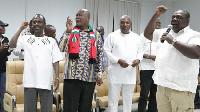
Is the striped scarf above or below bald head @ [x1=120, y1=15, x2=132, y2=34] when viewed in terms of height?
below

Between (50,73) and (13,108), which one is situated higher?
(50,73)

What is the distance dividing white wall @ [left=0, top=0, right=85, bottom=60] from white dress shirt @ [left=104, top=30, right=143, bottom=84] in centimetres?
322

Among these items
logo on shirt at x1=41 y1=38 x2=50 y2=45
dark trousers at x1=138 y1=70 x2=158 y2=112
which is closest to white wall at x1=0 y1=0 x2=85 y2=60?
dark trousers at x1=138 y1=70 x2=158 y2=112

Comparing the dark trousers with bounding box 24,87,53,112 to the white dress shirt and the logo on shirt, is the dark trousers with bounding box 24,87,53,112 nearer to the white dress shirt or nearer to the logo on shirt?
the logo on shirt

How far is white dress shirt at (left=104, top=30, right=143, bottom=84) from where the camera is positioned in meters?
3.75

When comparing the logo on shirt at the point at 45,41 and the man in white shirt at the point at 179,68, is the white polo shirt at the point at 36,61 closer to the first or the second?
the logo on shirt at the point at 45,41

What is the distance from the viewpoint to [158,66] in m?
2.63

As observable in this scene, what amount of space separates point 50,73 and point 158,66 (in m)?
1.29

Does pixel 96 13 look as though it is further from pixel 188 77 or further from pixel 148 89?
pixel 188 77

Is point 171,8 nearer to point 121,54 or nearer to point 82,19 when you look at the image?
point 121,54

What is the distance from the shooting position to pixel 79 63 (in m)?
3.03

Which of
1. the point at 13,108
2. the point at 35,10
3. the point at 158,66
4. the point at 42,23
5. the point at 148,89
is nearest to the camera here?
the point at 158,66

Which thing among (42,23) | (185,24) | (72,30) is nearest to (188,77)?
(185,24)

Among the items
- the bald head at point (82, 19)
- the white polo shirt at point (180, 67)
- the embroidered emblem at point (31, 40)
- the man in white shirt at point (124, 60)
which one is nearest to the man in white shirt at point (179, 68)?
the white polo shirt at point (180, 67)
